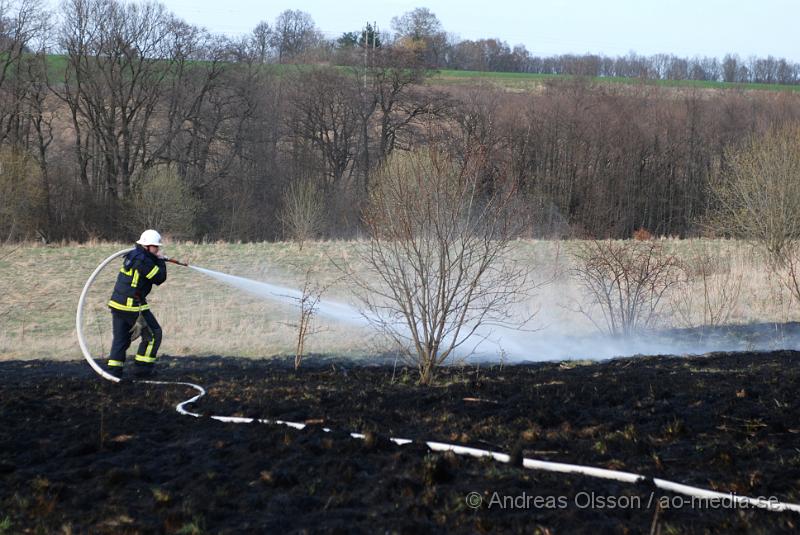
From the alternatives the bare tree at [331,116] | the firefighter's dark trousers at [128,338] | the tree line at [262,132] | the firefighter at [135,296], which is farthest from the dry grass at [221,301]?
the bare tree at [331,116]

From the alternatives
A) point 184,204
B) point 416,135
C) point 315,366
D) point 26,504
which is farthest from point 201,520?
point 416,135

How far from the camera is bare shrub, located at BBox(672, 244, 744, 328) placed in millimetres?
16781

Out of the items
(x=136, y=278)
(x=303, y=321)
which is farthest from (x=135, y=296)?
(x=303, y=321)

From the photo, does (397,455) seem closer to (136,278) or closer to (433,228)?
(433,228)

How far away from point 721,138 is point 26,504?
48.3 metres

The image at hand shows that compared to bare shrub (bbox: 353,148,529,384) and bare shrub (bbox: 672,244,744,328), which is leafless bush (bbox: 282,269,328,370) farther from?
bare shrub (bbox: 672,244,744,328)

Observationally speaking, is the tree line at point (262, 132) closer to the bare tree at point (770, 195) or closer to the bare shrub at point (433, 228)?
the bare tree at point (770, 195)

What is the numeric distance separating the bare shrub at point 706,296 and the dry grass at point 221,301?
0.40ft

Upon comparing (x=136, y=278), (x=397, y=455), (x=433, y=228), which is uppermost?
(x=433, y=228)

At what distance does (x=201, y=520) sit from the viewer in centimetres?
458

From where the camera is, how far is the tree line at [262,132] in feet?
131

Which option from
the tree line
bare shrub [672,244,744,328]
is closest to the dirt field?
bare shrub [672,244,744,328]

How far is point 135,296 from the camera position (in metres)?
9.98

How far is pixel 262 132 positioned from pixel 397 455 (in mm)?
42413
